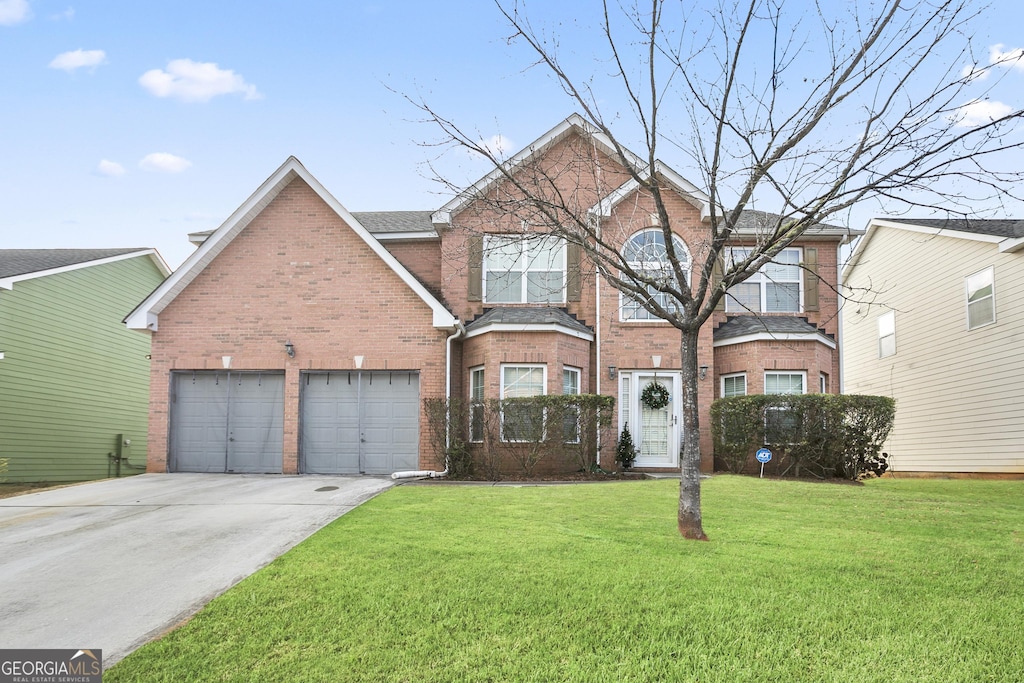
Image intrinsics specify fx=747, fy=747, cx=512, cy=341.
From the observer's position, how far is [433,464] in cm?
1540

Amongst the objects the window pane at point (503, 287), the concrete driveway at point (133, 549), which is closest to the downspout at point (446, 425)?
the concrete driveway at point (133, 549)

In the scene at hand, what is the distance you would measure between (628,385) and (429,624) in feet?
39.1

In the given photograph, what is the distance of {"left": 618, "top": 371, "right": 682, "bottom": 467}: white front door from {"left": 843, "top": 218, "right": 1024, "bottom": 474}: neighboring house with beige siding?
4305 mm

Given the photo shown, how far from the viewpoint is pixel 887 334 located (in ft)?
71.8

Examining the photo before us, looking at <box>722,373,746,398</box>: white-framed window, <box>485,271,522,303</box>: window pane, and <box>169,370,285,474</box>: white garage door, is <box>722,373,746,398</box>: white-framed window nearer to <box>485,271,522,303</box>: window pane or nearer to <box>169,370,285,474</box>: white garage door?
<box>485,271,522,303</box>: window pane

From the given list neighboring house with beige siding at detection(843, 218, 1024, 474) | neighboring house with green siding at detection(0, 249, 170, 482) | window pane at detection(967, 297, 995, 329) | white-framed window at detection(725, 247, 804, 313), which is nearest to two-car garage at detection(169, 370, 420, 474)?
neighboring house with green siding at detection(0, 249, 170, 482)

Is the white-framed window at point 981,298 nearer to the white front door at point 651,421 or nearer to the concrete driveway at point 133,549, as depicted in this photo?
the white front door at point 651,421

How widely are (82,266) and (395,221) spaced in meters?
9.33

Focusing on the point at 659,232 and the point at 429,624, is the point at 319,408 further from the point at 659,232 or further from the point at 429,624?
the point at 429,624

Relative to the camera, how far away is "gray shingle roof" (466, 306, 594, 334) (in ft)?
51.2

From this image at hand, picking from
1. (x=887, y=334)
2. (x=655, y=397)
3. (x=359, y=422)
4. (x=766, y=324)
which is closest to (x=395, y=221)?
(x=359, y=422)

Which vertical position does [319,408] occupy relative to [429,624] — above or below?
above

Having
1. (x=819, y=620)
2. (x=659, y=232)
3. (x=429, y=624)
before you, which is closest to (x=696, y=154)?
(x=819, y=620)

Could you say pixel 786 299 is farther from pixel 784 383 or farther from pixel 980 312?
pixel 980 312
